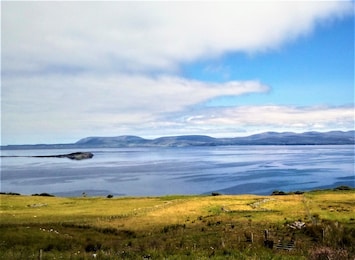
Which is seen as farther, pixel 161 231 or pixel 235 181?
pixel 235 181

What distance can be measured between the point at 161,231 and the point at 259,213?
1908cm

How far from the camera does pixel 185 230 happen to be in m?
42.0

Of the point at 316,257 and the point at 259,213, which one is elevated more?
the point at 316,257

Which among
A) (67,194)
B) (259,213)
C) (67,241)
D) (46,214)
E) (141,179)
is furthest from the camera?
(141,179)

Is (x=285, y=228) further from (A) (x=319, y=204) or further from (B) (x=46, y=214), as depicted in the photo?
(B) (x=46, y=214)

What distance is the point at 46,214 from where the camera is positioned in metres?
60.4

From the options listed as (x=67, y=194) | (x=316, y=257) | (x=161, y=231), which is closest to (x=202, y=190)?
(x=67, y=194)

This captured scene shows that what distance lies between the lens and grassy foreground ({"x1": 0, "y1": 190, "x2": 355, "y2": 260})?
21844 millimetres

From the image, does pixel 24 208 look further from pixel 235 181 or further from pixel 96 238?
pixel 235 181

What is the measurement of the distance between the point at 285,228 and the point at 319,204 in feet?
81.1

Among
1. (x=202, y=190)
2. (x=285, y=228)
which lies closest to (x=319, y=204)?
(x=285, y=228)

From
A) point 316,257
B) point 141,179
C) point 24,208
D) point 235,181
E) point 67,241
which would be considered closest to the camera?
point 316,257

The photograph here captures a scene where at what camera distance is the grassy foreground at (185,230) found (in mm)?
21844

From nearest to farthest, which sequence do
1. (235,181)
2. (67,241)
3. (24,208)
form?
(67,241) < (24,208) < (235,181)
